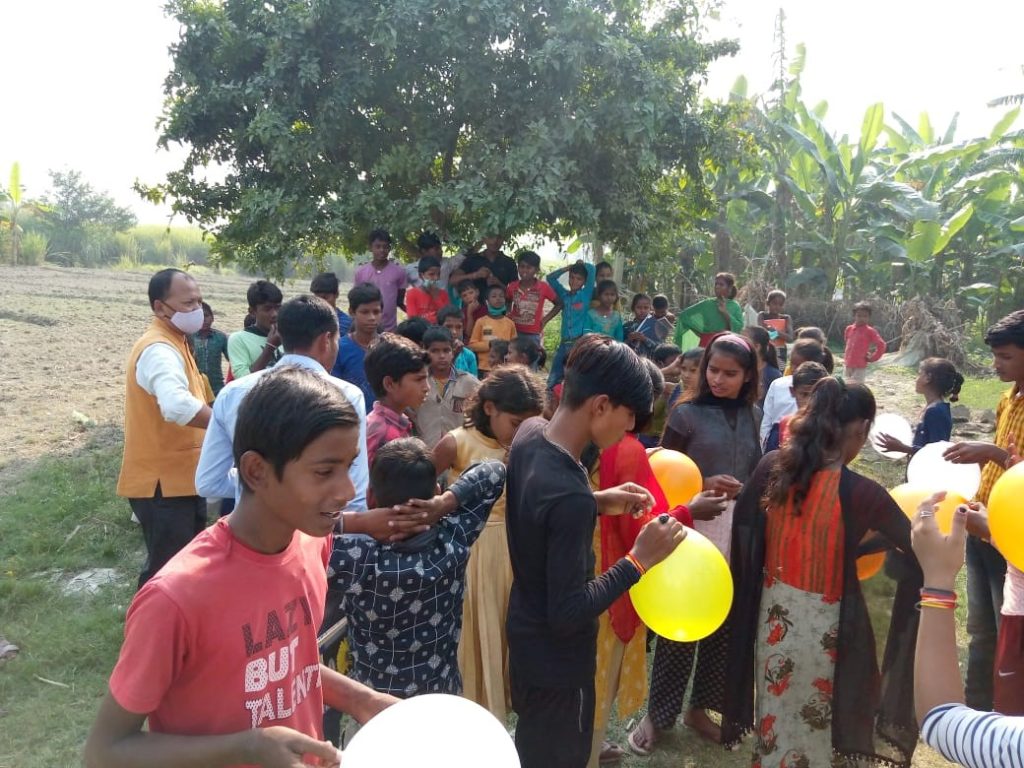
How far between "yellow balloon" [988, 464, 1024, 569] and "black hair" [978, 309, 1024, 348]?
988 millimetres

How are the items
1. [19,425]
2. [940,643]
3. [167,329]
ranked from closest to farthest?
1. [940,643]
2. [167,329]
3. [19,425]

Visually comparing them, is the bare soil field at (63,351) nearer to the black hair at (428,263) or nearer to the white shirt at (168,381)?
the black hair at (428,263)

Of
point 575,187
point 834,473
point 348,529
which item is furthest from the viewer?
point 575,187

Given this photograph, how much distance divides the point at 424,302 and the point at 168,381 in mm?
4089

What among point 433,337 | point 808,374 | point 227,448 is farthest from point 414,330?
point 808,374

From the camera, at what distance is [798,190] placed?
15.3 metres

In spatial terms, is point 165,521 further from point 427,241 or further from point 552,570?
point 427,241

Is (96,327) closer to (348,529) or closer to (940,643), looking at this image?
(348,529)

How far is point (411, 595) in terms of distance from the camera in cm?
232

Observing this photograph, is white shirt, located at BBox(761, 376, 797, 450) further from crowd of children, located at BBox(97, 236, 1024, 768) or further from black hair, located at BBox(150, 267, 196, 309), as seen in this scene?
black hair, located at BBox(150, 267, 196, 309)

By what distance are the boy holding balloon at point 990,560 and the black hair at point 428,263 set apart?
195 inches

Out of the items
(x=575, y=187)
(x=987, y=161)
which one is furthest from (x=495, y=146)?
(x=987, y=161)

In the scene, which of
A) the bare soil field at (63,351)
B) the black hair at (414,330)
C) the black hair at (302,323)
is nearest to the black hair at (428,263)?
the black hair at (414,330)

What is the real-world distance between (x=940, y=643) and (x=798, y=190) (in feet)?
49.5
